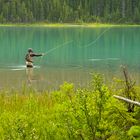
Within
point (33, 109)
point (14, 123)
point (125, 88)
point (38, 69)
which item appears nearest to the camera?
point (14, 123)

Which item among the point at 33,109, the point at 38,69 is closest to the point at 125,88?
the point at 33,109

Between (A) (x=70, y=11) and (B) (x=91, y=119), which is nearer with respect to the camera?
(B) (x=91, y=119)

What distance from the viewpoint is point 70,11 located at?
165 metres

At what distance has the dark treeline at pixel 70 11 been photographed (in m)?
161

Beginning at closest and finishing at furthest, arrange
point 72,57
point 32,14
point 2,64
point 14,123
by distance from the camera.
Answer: point 14,123 → point 2,64 → point 72,57 → point 32,14

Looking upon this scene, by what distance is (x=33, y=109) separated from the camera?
978 centimetres

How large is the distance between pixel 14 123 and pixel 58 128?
2.47 ft

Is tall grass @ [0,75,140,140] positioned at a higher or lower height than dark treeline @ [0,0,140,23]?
lower

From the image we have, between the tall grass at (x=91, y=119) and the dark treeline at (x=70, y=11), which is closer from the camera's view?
the tall grass at (x=91, y=119)

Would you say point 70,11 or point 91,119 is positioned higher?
point 70,11

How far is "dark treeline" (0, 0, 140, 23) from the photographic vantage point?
528ft

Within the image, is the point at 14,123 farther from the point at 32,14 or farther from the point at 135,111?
the point at 32,14

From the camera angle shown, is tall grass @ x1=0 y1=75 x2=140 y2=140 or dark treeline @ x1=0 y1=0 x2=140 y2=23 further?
dark treeline @ x1=0 y1=0 x2=140 y2=23

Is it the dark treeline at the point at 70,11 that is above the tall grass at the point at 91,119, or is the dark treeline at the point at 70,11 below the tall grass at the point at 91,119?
above
